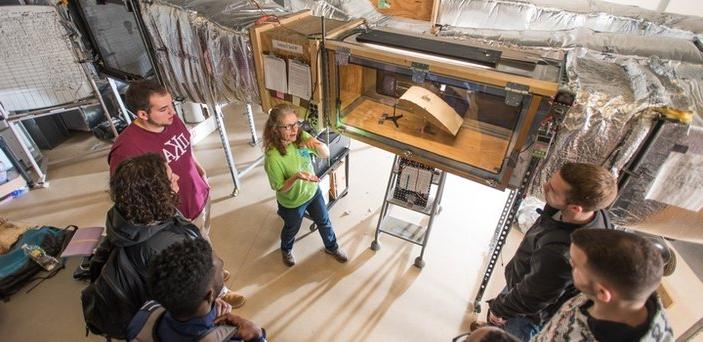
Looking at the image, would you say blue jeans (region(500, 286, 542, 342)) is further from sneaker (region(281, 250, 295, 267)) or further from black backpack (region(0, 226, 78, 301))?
black backpack (region(0, 226, 78, 301))

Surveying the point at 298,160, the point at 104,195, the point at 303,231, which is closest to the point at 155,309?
the point at 298,160

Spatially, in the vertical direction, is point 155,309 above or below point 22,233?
above

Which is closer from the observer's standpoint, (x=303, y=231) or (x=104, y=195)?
(x=303, y=231)

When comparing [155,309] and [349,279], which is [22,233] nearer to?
[155,309]

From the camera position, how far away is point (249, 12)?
2174 millimetres

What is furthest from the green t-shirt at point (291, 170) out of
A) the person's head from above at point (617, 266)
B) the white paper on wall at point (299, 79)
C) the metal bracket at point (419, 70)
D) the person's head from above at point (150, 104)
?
the person's head from above at point (617, 266)

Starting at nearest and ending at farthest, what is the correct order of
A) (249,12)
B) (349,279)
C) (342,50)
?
(342,50) < (249,12) < (349,279)

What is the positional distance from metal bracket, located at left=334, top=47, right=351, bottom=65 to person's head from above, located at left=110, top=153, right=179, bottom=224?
0.92 meters

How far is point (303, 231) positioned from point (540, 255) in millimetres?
1850

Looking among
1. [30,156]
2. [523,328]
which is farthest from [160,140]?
[30,156]

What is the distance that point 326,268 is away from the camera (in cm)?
248

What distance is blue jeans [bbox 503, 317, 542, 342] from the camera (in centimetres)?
163

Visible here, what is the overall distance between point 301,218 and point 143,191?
112cm

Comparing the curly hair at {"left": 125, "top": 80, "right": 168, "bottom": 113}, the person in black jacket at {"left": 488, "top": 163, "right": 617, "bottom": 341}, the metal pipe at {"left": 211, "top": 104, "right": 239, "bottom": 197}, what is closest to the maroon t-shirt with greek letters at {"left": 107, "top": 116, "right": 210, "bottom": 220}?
the curly hair at {"left": 125, "top": 80, "right": 168, "bottom": 113}
